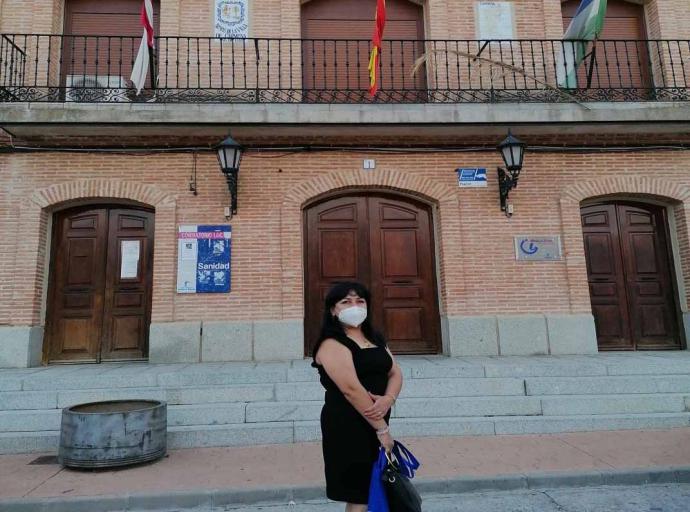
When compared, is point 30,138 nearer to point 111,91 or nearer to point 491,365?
point 111,91


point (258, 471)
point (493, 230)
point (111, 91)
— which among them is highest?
point (111, 91)

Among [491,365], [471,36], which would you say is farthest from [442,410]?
[471,36]

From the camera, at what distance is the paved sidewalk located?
3.88 metres

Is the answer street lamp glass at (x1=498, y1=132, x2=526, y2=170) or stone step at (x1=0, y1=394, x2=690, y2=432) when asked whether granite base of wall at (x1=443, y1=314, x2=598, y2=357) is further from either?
street lamp glass at (x1=498, y1=132, x2=526, y2=170)

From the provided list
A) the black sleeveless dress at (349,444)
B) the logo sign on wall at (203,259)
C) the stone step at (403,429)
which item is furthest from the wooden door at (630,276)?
the black sleeveless dress at (349,444)

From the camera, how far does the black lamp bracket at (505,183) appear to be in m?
7.71

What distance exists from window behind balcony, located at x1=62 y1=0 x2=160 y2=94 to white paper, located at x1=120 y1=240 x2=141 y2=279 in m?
2.91

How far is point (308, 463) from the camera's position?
14.1 ft

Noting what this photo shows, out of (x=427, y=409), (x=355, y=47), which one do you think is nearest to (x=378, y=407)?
(x=427, y=409)

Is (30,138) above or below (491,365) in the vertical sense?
above

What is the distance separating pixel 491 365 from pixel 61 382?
5653 millimetres

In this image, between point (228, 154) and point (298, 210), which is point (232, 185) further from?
point (298, 210)

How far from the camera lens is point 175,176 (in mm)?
7891

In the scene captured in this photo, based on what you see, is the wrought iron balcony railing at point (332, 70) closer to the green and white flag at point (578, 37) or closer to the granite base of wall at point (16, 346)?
the green and white flag at point (578, 37)
